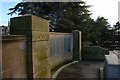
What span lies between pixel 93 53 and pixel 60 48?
469cm

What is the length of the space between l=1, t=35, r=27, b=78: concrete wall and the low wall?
1096cm

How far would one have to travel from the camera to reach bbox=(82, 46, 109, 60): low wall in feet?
49.2

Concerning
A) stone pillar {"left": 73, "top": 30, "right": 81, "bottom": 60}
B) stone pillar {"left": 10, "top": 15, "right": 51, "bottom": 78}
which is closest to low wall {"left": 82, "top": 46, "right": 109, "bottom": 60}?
stone pillar {"left": 73, "top": 30, "right": 81, "bottom": 60}

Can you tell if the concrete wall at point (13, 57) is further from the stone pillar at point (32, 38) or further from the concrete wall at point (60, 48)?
the concrete wall at point (60, 48)

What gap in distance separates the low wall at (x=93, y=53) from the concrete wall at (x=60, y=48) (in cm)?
186

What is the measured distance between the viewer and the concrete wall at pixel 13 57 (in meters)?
3.74

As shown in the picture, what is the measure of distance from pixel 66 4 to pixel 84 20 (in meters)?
2.54

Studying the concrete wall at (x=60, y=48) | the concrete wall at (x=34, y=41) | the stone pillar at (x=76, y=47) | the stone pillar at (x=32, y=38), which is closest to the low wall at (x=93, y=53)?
the stone pillar at (x=76, y=47)

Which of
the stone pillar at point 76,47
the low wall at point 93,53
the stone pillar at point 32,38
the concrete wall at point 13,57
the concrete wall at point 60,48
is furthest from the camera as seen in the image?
the low wall at point 93,53

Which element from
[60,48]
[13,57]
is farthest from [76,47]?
[13,57]

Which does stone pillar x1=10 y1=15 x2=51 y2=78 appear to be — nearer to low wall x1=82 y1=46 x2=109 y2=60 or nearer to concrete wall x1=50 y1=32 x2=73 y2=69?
concrete wall x1=50 y1=32 x2=73 y2=69

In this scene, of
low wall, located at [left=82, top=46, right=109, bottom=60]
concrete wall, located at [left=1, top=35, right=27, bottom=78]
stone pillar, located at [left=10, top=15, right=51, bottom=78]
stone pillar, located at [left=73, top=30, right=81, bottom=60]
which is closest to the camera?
concrete wall, located at [left=1, top=35, right=27, bottom=78]

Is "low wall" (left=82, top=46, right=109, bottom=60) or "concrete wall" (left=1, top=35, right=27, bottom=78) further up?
"concrete wall" (left=1, top=35, right=27, bottom=78)

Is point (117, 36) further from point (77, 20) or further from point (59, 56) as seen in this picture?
point (59, 56)
